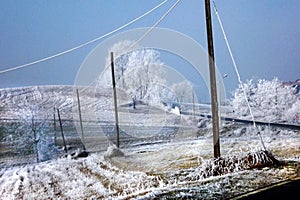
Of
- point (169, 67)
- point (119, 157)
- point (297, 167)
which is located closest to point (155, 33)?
point (169, 67)

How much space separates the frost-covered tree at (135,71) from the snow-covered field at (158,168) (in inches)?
6.9

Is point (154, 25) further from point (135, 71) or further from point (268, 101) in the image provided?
point (268, 101)

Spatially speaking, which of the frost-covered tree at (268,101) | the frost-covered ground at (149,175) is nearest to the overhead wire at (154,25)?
the frost-covered ground at (149,175)

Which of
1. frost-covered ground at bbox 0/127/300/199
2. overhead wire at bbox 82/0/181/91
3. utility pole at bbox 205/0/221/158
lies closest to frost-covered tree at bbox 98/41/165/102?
overhead wire at bbox 82/0/181/91

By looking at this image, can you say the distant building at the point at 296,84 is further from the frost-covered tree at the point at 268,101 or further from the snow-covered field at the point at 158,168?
the snow-covered field at the point at 158,168

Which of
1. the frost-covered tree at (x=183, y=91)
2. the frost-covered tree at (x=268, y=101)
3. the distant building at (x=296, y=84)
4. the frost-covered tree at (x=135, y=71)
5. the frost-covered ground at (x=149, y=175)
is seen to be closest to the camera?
the frost-covered ground at (x=149, y=175)

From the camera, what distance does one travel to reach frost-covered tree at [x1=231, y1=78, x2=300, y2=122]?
3.05m

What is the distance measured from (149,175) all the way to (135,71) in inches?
34.9

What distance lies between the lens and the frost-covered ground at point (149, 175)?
6.20ft

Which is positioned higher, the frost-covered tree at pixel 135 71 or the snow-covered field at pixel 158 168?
the frost-covered tree at pixel 135 71

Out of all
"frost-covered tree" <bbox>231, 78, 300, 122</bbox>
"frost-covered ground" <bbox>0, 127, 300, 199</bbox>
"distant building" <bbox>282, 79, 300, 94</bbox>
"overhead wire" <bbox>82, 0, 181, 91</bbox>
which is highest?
"overhead wire" <bbox>82, 0, 181, 91</bbox>

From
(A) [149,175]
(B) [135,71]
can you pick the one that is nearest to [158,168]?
(A) [149,175]

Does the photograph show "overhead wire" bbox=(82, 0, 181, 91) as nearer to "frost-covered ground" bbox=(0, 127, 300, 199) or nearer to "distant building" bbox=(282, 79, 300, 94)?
"frost-covered ground" bbox=(0, 127, 300, 199)

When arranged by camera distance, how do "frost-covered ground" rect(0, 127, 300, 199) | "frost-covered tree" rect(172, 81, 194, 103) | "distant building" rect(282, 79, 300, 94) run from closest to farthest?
"frost-covered ground" rect(0, 127, 300, 199) → "frost-covered tree" rect(172, 81, 194, 103) → "distant building" rect(282, 79, 300, 94)
